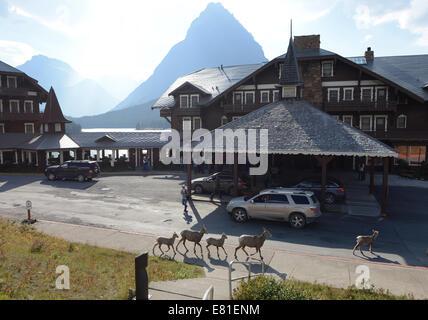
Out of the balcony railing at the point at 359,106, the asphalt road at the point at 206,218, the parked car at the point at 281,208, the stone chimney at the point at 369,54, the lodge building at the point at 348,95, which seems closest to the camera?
the asphalt road at the point at 206,218

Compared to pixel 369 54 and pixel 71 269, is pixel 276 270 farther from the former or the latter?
pixel 369 54

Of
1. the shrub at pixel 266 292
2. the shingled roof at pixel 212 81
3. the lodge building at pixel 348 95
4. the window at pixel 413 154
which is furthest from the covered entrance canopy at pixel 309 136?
the window at pixel 413 154

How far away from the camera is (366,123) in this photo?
3403 centimetres

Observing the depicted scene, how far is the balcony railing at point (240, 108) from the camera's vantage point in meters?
35.9

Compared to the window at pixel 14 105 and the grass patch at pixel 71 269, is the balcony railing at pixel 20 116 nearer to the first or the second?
the window at pixel 14 105

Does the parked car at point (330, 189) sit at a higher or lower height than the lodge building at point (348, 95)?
lower

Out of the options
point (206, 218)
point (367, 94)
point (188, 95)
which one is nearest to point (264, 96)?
point (188, 95)

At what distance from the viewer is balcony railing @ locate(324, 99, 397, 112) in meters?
31.6

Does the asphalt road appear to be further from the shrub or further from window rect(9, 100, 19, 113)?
window rect(9, 100, 19, 113)

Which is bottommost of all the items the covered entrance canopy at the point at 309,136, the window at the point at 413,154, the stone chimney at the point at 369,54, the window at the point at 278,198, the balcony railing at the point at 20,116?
the window at the point at 278,198

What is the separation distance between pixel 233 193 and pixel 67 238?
37.6 feet

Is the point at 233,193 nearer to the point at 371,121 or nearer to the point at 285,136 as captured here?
the point at 285,136

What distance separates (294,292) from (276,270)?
3.44m
